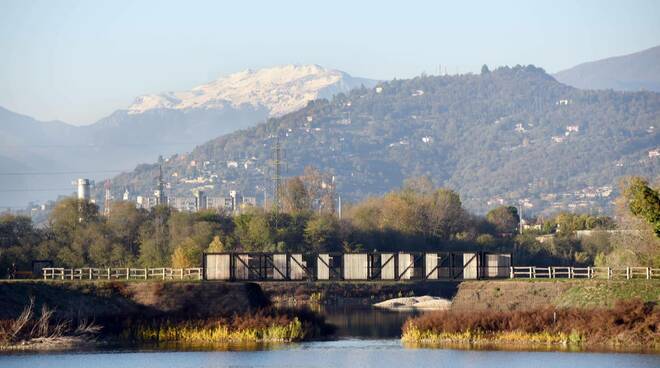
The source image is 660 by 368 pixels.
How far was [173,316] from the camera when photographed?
9525cm

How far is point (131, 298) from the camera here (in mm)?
99062

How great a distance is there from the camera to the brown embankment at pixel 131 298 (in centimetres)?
9550

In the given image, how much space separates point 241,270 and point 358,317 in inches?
399

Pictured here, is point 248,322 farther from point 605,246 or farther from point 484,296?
point 605,246

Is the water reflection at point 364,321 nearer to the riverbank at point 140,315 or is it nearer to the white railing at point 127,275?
the riverbank at point 140,315

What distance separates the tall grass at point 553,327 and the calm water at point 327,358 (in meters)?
3.03

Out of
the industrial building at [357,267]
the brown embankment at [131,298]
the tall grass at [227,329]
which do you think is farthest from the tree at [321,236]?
the tall grass at [227,329]

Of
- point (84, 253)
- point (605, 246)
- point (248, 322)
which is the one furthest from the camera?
point (605, 246)

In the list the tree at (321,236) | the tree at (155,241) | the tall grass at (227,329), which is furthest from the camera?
the tree at (321,236)

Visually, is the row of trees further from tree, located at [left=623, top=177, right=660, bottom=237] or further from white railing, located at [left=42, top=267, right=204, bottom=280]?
tree, located at [left=623, top=177, right=660, bottom=237]

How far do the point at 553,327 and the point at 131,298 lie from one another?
30.2 metres

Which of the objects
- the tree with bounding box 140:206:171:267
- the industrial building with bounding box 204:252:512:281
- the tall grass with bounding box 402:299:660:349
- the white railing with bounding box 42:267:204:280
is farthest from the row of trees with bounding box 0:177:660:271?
the tall grass with bounding box 402:299:660:349

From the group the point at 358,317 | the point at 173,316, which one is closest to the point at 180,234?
the point at 358,317

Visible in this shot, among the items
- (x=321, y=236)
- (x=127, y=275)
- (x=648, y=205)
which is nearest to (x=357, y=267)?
(x=127, y=275)
